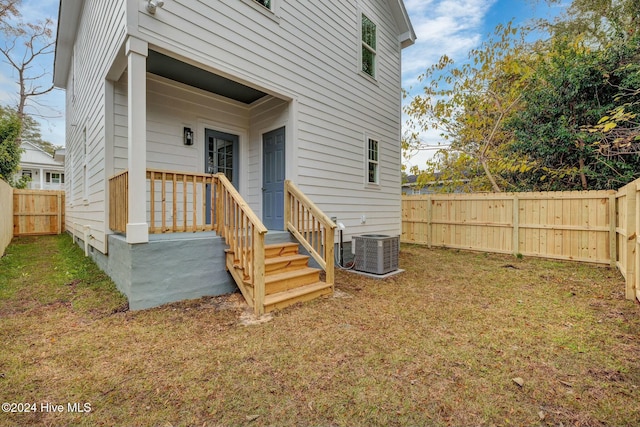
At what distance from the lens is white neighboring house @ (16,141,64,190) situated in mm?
17519

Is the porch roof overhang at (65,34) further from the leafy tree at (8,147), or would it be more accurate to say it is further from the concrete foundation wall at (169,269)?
the concrete foundation wall at (169,269)

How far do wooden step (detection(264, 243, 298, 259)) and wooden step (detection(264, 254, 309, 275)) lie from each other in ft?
0.38

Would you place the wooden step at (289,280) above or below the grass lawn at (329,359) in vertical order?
above

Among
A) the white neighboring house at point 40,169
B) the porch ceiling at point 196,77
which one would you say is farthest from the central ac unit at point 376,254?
the white neighboring house at point 40,169

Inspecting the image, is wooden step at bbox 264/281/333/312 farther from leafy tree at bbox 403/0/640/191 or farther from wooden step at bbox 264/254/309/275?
leafy tree at bbox 403/0/640/191

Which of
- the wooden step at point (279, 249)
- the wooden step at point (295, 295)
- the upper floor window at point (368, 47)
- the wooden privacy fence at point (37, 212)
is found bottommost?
the wooden step at point (295, 295)

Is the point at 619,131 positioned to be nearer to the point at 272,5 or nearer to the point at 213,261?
the point at 272,5

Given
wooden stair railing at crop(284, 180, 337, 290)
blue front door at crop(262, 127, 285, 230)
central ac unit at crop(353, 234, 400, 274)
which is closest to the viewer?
wooden stair railing at crop(284, 180, 337, 290)

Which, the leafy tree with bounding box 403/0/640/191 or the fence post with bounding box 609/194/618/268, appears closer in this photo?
the fence post with bounding box 609/194/618/268

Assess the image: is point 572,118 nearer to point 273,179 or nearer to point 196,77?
point 273,179

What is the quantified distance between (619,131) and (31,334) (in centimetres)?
1101

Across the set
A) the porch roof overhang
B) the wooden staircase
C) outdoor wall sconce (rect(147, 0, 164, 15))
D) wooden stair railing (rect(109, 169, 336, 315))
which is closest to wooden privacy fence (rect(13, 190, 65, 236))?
the porch roof overhang

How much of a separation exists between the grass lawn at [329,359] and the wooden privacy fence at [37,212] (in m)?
8.26

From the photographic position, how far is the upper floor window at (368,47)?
Answer: 7.19 m
